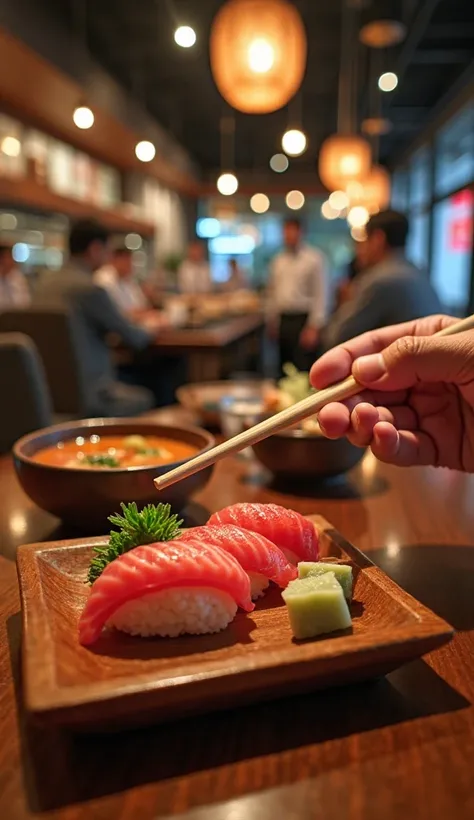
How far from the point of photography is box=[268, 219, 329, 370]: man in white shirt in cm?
833

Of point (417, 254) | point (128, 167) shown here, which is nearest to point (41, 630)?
point (128, 167)

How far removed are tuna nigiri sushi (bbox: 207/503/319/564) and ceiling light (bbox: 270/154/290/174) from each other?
15.8 m

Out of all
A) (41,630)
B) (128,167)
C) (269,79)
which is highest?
(128,167)

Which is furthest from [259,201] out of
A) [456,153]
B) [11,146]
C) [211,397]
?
[211,397]

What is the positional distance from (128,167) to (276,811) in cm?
978

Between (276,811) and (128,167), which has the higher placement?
(128,167)

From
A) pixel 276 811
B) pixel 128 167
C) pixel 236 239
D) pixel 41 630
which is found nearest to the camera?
pixel 276 811

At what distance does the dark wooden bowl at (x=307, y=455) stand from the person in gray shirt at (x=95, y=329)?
9.55 ft

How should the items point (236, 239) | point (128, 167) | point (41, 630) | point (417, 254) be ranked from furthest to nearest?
point (236, 239) < point (417, 254) < point (128, 167) < point (41, 630)

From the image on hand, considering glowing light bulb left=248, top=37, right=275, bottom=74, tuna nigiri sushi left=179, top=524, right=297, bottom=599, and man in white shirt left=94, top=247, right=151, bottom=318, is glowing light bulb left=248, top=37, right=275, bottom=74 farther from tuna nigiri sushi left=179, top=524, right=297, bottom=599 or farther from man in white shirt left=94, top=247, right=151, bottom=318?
man in white shirt left=94, top=247, right=151, bottom=318

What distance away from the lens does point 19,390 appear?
2.73 metres

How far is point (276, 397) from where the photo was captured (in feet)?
6.22

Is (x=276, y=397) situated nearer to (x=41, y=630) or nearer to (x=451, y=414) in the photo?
(x=451, y=414)

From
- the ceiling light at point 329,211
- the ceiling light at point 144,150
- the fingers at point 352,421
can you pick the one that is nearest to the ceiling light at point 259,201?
the ceiling light at point 329,211
